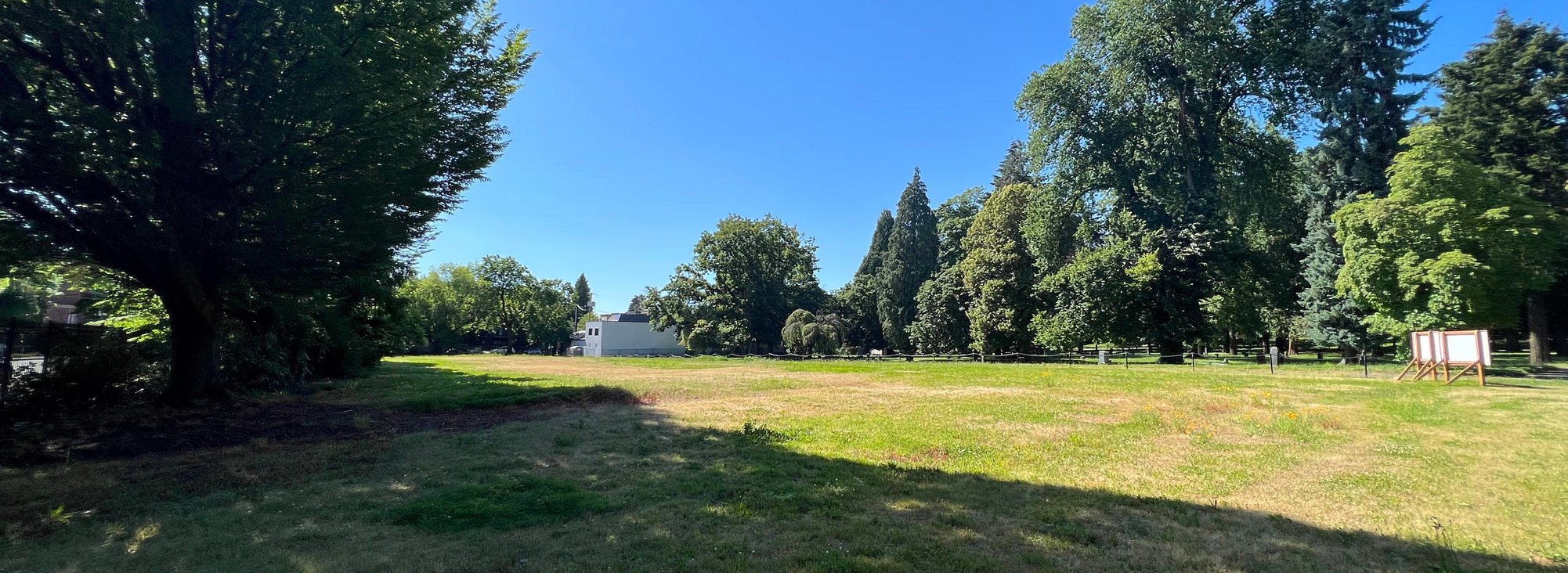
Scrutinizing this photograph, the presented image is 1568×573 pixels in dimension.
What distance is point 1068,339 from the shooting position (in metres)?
30.7

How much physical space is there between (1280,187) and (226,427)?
3978cm

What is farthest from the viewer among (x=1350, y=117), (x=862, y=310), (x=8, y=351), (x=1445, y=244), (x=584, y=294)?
(x=584, y=294)

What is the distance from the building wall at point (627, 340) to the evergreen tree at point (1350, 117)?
57.0m

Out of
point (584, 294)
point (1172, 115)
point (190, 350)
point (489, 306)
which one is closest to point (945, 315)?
point (1172, 115)

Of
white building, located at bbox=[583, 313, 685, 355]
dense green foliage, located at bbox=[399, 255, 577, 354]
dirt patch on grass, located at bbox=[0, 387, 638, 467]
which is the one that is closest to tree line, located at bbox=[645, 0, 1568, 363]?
dirt patch on grass, located at bbox=[0, 387, 638, 467]

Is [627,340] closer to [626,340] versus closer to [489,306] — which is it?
[626,340]

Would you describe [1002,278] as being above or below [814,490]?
above

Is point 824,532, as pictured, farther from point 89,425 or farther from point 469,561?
point 89,425

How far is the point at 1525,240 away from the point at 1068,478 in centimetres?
2543

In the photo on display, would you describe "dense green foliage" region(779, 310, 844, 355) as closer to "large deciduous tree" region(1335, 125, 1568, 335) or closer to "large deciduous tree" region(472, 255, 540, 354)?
"large deciduous tree" region(1335, 125, 1568, 335)

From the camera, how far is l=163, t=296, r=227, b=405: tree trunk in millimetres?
11680

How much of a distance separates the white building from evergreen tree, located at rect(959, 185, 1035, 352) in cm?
3982

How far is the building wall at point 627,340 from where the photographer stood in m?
70.6

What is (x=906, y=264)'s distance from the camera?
50781mm
